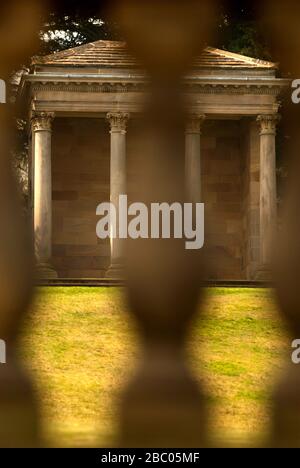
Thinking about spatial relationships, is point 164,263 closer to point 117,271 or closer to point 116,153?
point 117,271

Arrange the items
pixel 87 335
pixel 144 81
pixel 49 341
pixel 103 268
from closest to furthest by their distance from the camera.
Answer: pixel 144 81
pixel 49 341
pixel 87 335
pixel 103 268

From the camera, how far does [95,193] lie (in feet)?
191

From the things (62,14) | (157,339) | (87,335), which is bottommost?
(87,335)

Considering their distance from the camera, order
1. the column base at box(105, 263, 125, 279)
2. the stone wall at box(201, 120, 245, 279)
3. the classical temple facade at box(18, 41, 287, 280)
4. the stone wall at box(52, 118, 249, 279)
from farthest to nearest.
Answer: the stone wall at box(201, 120, 245, 279) < the stone wall at box(52, 118, 249, 279) < the classical temple facade at box(18, 41, 287, 280) < the column base at box(105, 263, 125, 279)

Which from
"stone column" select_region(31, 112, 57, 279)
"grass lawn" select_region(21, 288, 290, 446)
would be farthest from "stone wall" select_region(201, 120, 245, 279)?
"grass lawn" select_region(21, 288, 290, 446)

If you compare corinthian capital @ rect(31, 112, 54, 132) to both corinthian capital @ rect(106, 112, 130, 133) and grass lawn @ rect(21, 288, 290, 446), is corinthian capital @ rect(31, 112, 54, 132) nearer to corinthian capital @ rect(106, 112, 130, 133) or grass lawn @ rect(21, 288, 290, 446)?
corinthian capital @ rect(106, 112, 130, 133)

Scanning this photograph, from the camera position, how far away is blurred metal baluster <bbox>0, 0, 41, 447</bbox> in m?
2.20

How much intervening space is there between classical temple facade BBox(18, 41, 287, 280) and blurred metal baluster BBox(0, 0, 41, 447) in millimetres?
49373

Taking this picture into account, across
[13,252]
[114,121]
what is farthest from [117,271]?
[114,121]

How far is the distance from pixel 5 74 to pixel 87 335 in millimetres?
26166
